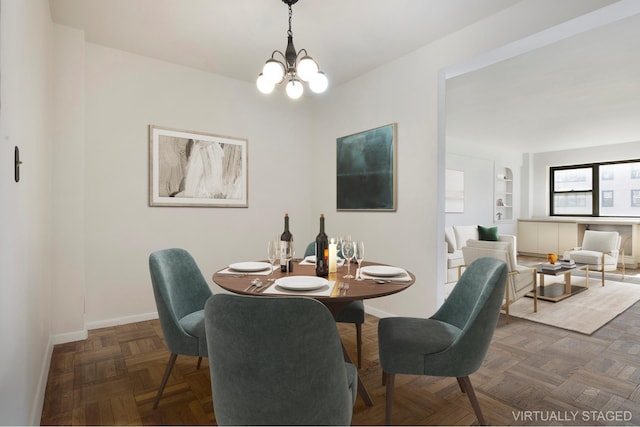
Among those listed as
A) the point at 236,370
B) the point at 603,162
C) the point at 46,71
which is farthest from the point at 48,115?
the point at 603,162

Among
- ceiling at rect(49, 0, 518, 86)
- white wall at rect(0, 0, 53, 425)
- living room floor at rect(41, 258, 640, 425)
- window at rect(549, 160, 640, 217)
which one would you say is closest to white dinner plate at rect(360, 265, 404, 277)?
living room floor at rect(41, 258, 640, 425)

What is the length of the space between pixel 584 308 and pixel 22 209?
508 cm

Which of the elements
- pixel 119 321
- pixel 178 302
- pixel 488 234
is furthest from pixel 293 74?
pixel 488 234

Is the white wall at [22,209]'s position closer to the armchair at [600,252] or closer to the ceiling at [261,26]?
the ceiling at [261,26]

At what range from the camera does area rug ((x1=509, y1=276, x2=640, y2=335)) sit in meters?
3.29

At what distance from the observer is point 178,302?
6.85ft

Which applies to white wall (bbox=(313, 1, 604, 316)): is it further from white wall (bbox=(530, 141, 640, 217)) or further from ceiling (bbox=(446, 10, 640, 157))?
white wall (bbox=(530, 141, 640, 217))

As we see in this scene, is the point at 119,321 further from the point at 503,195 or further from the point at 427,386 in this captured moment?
the point at 503,195

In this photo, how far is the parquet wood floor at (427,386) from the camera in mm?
1774

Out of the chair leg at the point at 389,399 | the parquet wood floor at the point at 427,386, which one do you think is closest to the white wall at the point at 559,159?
the parquet wood floor at the point at 427,386

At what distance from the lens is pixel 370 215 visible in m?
3.63

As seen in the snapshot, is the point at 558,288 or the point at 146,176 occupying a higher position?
the point at 146,176

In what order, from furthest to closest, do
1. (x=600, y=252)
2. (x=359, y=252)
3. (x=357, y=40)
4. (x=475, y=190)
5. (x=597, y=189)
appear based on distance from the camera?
(x=597, y=189) → (x=475, y=190) → (x=600, y=252) → (x=357, y=40) → (x=359, y=252)

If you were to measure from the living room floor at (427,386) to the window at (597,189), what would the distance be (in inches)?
231
